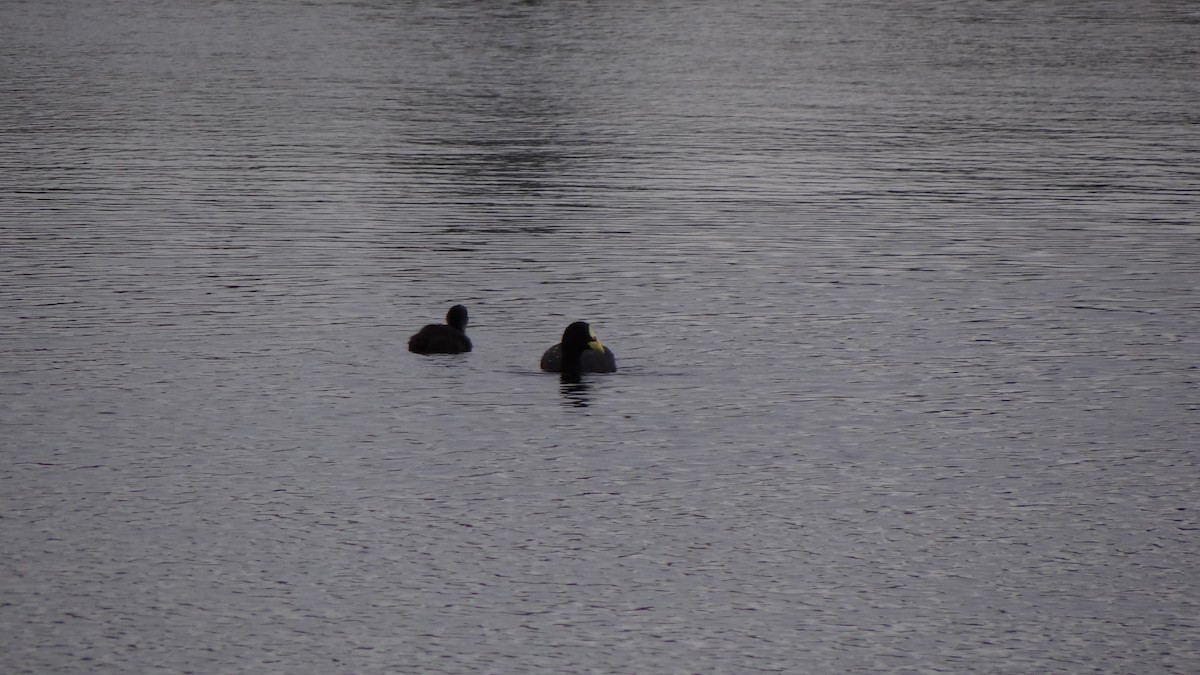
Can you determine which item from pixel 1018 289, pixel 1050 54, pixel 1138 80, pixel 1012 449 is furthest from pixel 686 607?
pixel 1050 54

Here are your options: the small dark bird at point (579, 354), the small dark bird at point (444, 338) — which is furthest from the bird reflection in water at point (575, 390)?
the small dark bird at point (444, 338)

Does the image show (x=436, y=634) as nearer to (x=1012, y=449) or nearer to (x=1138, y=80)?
(x=1012, y=449)

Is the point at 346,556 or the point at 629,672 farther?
the point at 346,556

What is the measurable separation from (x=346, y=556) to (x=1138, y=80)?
5134cm

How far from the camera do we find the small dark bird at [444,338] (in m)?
22.2

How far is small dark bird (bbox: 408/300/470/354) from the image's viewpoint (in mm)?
22234

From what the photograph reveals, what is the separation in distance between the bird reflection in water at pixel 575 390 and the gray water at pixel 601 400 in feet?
0.40

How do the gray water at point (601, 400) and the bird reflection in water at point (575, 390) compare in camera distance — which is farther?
the bird reflection in water at point (575, 390)

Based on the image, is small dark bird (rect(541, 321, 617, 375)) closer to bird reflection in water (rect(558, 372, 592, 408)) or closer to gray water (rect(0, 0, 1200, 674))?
bird reflection in water (rect(558, 372, 592, 408))

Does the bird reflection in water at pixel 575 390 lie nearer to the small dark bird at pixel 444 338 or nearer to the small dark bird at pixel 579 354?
the small dark bird at pixel 579 354

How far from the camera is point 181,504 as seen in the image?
16.7m

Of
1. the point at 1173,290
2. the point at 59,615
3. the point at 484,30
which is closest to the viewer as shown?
the point at 59,615

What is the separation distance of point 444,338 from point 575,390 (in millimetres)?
2100

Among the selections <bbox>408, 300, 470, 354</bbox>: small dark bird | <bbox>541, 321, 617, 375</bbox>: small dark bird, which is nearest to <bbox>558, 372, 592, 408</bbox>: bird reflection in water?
<bbox>541, 321, 617, 375</bbox>: small dark bird
